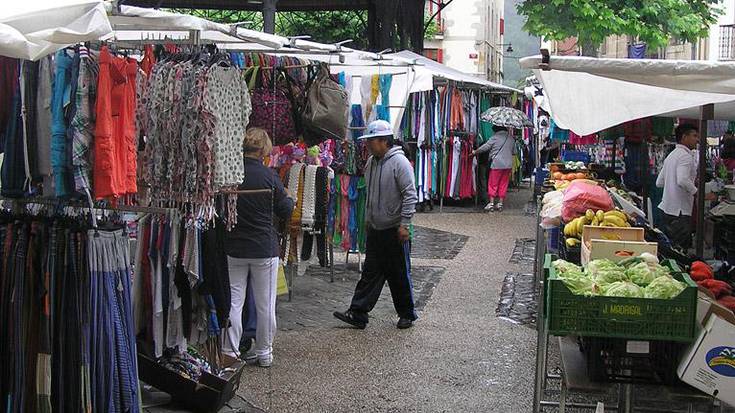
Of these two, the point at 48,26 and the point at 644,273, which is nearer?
the point at 48,26

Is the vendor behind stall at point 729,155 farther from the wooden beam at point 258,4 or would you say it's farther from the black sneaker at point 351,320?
the black sneaker at point 351,320

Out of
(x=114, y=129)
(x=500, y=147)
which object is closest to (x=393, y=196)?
(x=114, y=129)

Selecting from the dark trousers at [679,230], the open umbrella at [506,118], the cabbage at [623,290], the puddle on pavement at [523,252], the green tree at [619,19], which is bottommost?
the puddle on pavement at [523,252]

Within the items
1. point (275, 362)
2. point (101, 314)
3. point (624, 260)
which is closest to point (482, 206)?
point (275, 362)

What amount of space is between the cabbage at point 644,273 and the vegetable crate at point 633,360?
1.23 ft

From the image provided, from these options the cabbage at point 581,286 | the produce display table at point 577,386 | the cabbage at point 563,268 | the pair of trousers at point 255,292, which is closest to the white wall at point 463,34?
the pair of trousers at point 255,292

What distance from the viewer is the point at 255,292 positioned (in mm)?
7312

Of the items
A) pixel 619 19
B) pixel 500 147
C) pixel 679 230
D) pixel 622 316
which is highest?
pixel 619 19

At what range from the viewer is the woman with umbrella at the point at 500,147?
18203mm

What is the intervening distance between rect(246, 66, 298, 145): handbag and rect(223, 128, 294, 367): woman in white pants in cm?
90

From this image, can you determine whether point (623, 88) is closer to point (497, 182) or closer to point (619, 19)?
point (497, 182)

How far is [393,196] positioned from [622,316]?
3868 millimetres

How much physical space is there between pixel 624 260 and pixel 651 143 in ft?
36.6

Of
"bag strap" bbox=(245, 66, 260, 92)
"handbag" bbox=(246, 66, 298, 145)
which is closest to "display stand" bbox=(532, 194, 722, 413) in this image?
"handbag" bbox=(246, 66, 298, 145)
